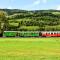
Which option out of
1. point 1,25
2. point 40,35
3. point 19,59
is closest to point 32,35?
point 40,35

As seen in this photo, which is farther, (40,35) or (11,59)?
(40,35)

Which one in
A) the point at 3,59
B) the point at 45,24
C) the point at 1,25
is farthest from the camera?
the point at 45,24

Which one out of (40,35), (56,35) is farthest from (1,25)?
(56,35)

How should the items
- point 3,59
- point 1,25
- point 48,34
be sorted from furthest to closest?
point 1,25
point 48,34
point 3,59

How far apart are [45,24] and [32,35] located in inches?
3317

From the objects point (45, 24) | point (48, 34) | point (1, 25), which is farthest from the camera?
point (45, 24)

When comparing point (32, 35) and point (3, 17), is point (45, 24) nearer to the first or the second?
point (3, 17)

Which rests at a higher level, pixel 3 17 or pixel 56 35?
pixel 3 17

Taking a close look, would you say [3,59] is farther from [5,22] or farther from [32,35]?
[5,22]

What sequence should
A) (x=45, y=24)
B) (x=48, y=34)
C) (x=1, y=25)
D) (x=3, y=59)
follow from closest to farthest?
(x=3, y=59)
(x=48, y=34)
(x=1, y=25)
(x=45, y=24)

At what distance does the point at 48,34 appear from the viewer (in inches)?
4060

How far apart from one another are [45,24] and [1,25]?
7415 cm

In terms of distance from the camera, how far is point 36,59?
1159 inches

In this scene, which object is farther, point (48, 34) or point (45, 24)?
point (45, 24)
